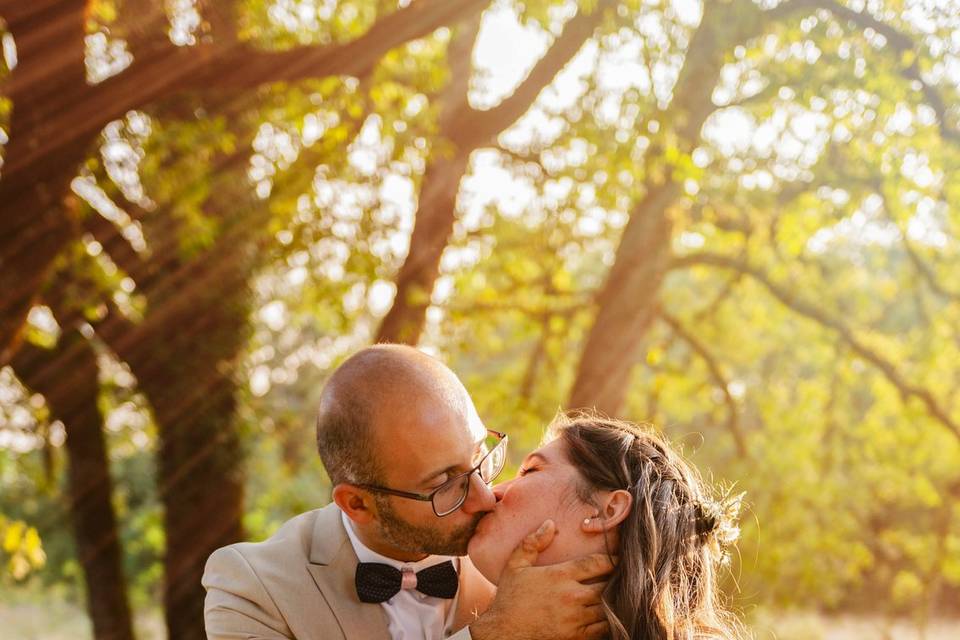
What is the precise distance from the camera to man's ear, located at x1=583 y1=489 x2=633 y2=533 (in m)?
2.92

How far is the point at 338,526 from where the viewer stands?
340 cm

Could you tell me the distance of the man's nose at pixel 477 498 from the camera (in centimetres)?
301

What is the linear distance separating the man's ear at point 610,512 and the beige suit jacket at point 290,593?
30.8 inches

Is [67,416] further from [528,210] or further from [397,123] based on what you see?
[528,210]

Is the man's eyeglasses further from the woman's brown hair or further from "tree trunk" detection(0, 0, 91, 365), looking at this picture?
"tree trunk" detection(0, 0, 91, 365)

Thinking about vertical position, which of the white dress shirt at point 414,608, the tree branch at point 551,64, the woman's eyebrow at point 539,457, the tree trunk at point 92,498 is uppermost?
the tree branch at point 551,64

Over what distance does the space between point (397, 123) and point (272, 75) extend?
2.39 meters

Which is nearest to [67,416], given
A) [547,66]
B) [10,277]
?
[10,277]

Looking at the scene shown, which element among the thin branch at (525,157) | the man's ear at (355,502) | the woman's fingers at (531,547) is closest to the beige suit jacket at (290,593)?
the man's ear at (355,502)

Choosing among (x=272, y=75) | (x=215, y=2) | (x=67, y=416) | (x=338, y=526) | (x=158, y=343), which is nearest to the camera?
(x=338, y=526)

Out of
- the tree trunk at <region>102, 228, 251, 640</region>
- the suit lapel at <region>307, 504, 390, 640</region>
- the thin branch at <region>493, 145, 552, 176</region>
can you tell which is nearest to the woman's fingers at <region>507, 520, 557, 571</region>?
the suit lapel at <region>307, 504, 390, 640</region>

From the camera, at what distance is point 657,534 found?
9.47 ft

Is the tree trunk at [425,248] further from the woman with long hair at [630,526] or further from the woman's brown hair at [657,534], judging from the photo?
the woman with long hair at [630,526]

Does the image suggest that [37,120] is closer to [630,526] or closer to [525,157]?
[630,526]
